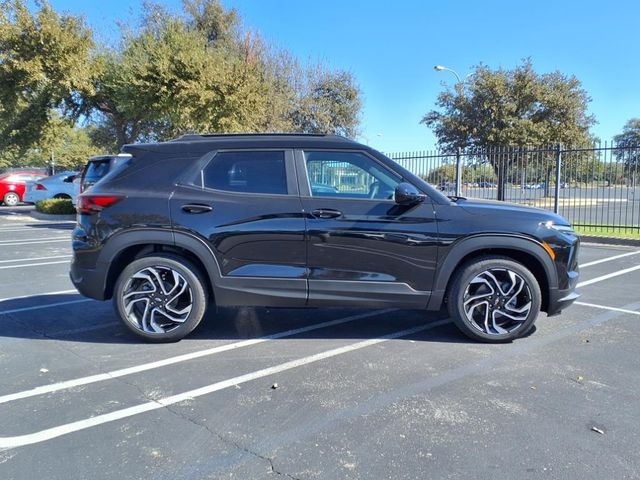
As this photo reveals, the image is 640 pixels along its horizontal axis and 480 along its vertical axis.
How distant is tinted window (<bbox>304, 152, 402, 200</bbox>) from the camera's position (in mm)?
4418

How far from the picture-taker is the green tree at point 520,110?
2753 centimetres

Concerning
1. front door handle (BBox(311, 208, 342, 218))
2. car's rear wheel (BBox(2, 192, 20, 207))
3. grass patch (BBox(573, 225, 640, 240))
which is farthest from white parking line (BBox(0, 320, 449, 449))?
car's rear wheel (BBox(2, 192, 20, 207))

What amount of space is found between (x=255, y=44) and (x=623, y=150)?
20.4m

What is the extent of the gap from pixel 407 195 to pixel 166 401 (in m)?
2.40

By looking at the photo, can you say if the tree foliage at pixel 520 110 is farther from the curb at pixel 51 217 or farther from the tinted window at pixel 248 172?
the tinted window at pixel 248 172

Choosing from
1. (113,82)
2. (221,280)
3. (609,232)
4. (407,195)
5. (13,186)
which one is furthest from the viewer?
(13,186)

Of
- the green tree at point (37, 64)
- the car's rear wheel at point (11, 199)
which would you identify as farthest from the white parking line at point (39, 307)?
the car's rear wheel at point (11, 199)

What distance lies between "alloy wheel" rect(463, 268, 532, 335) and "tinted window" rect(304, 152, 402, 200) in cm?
112

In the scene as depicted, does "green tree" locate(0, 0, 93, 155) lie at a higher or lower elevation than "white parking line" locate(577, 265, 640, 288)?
higher

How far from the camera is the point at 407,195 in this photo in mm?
4199

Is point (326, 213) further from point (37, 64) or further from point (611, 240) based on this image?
point (37, 64)

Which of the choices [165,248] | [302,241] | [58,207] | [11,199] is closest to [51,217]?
[58,207]

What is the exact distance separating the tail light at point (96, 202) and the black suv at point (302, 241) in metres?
0.01

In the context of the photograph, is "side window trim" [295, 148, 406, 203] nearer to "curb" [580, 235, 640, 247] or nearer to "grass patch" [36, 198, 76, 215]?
"curb" [580, 235, 640, 247]
